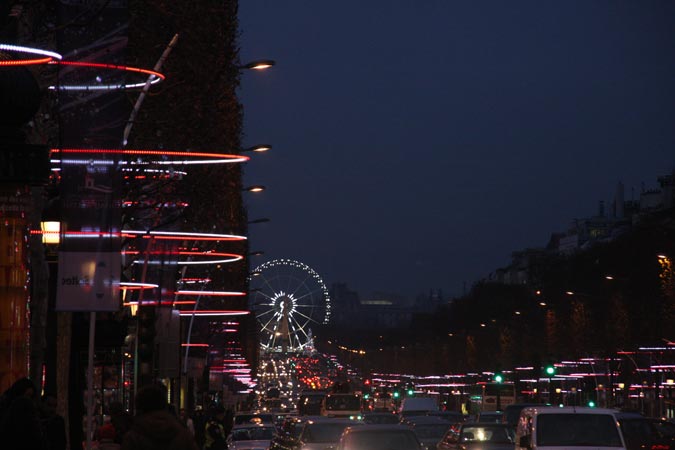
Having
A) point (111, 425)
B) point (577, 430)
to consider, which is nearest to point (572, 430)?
point (577, 430)

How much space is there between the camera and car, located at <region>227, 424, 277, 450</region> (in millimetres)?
40909

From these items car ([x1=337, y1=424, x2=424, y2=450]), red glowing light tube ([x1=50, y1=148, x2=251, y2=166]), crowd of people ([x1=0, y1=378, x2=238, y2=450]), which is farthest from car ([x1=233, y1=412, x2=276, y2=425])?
crowd of people ([x1=0, y1=378, x2=238, y2=450])

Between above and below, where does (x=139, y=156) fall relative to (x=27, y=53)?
above

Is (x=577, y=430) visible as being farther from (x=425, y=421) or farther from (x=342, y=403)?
(x=342, y=403)

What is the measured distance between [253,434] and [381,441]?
15826mm

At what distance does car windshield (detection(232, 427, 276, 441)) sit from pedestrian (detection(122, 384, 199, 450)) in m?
30.4

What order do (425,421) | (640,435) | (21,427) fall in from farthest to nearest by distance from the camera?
(425,421) < (640,435) < (21,427)

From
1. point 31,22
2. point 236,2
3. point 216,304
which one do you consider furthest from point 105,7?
point 216,304

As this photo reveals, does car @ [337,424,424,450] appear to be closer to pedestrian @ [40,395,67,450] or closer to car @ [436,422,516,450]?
car @ [436,422,516,450]

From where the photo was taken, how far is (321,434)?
3638 centimetres

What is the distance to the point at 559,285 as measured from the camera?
13638 cm

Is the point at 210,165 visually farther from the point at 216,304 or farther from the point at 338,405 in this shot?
the point at 216,304

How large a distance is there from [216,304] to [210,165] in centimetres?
5215

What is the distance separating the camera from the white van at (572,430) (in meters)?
25.3
